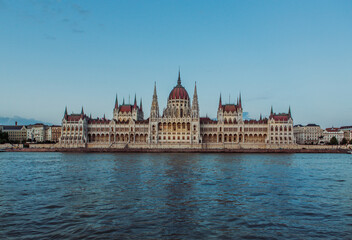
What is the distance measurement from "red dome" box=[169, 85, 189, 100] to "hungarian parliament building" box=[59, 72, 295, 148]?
1.10ft

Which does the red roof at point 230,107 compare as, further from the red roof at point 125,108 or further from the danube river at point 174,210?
the danube river at point 174,210

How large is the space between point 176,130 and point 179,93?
16149 millimetres

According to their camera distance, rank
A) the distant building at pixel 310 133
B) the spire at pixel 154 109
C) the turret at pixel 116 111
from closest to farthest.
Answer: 1. the spire at pixel 154 109
2. the turret at pixel 116 111
3. the distant building at pixel 310 133

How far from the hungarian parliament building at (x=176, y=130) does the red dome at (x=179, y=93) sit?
1.10 feet

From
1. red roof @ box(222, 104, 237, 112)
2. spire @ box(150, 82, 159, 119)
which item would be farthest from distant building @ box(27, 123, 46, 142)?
red roof @ box(222, 104, 237, 112)

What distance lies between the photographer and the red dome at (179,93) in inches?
4107

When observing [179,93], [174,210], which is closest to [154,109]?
[179,93]

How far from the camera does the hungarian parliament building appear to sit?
9319 centimetres

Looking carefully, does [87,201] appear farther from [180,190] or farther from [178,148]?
[178,148]

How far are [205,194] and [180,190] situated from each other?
209 centimetres

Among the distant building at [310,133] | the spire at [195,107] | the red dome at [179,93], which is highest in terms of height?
the red dome at [179,93]

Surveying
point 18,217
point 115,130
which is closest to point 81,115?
point 115,130

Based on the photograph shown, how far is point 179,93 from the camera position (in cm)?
10512

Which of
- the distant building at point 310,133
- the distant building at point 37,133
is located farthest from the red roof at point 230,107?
the distant building at point 37,133
